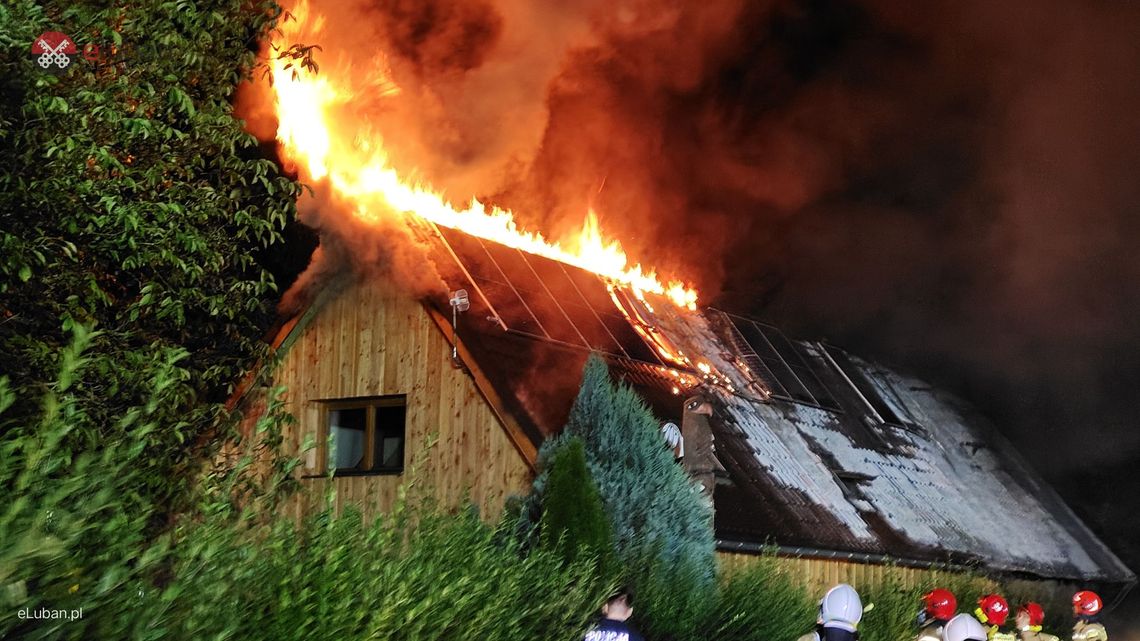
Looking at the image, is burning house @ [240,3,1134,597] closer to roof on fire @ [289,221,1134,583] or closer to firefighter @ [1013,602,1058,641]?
roof on fire @ [289,221,1134,583]

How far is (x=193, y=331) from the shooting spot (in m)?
12.3

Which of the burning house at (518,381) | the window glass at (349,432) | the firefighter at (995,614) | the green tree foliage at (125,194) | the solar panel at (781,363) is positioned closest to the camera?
the green tree foliage at (125,194)

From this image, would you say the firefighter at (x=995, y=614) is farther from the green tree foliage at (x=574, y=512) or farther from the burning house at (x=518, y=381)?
the green tree foliage at (x=574, y=512)

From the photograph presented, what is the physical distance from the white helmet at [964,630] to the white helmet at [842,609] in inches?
79.4

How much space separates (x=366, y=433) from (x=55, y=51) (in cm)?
601

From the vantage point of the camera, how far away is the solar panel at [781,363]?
2036cm

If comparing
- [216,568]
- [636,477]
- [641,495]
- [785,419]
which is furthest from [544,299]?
[216,568]

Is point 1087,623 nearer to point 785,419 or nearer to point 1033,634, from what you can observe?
point 1033,634

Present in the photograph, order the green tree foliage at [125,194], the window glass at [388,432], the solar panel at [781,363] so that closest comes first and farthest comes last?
1. the green tree foliage at [125,194]
2. the window glass at [388,432]
3. the solar panel at [781,363]

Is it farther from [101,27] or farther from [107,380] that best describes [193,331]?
[101,27]

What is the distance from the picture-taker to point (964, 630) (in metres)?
9.71

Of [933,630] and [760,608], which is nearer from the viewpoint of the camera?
[933,630]
